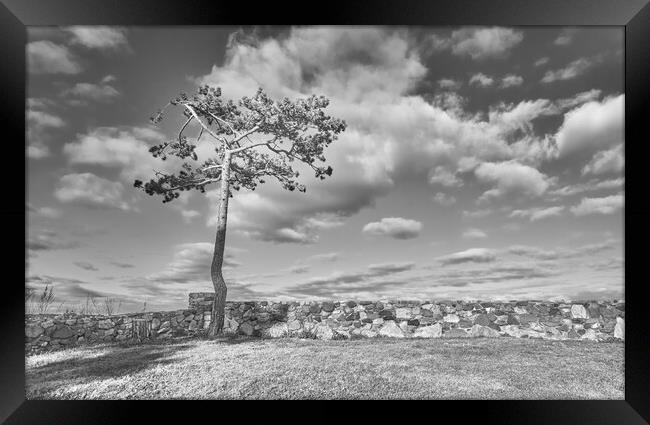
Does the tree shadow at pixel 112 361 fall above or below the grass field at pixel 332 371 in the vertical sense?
below

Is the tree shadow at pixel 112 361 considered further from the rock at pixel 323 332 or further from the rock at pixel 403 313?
the rock at pixel 403 313

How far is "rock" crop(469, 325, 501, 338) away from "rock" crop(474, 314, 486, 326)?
0.23 feet

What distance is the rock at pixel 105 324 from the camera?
7762 mm

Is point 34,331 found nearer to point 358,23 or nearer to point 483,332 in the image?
point 358,23

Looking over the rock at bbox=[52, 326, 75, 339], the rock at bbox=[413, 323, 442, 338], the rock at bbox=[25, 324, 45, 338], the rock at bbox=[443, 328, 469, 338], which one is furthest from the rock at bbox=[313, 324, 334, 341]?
the rock at bbox=[25, 324, 45, 338]

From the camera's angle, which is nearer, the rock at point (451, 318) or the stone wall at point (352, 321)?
the stone wall at point (352, 321)

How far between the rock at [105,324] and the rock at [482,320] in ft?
23.0

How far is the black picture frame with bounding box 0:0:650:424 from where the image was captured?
3.80 m

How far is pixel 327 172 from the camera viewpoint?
8.93 meters

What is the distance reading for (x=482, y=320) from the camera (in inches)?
314

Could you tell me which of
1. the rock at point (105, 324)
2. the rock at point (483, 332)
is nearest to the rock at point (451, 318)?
the rock at point (483, 332)

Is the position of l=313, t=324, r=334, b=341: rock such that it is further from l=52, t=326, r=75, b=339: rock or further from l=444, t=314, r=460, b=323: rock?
l=52, t=326, r=75, b=339: rock

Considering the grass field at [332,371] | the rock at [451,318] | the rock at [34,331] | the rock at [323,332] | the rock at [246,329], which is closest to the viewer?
the grass field at [332,371]

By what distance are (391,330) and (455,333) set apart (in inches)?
48.1
